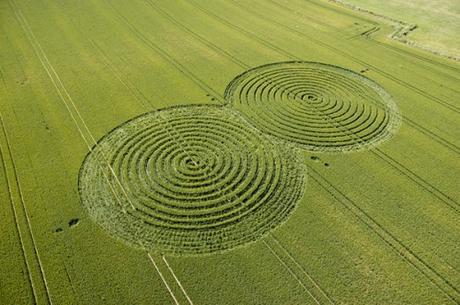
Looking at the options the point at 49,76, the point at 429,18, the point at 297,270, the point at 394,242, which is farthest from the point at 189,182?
the point at 429,18

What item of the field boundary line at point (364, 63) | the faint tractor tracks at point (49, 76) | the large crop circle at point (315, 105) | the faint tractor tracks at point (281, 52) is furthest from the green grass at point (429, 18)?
the faint tractor tracks at point (49, 76)

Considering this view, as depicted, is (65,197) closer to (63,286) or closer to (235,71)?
(63,286)

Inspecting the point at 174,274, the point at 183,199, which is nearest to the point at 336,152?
the point at 183,199

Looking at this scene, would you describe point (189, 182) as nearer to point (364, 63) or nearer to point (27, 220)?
point (27, 220)

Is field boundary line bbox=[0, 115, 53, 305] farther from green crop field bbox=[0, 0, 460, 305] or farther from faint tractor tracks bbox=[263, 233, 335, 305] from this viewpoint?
faint tractor tracks bbox=[263, 233, 335, 305]

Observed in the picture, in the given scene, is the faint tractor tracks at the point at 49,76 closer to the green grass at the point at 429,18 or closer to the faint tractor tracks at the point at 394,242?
the faint tractor tracks at the point at 394,242

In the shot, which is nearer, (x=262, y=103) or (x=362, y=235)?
(x=362, y=235)
